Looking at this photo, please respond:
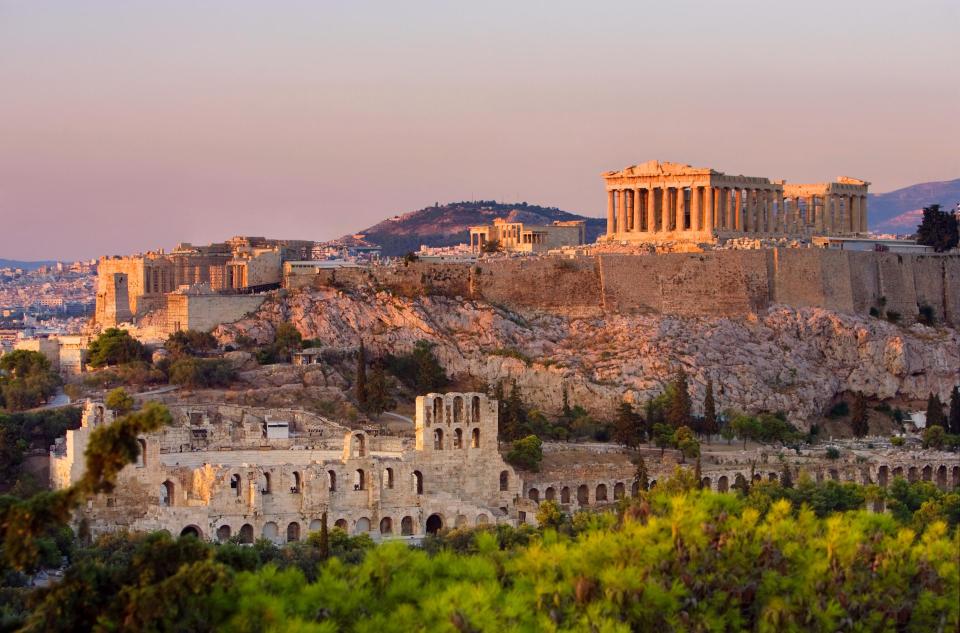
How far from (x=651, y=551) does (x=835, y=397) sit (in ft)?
130

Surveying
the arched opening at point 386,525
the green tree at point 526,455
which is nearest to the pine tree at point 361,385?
the green tree at point 526,455

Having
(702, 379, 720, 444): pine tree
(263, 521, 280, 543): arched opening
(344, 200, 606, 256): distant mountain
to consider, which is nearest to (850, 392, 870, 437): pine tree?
(702, 379, 720, 444): pine tree

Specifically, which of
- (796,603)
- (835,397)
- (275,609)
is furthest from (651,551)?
(835,397)

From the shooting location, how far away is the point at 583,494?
212ft

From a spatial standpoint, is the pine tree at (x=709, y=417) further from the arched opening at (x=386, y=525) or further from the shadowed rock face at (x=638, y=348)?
the arched opening at (x=386, y=525)

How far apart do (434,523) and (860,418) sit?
905 inches

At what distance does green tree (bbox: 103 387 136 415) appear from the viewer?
63.0 meters

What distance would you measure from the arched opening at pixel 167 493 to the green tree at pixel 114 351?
582 inches

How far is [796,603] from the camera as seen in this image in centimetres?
4106

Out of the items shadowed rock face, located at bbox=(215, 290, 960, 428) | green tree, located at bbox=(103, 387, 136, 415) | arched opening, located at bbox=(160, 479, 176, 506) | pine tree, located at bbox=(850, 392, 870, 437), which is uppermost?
shadowed rock face, located at bbox=(215, 290, 960, 428)

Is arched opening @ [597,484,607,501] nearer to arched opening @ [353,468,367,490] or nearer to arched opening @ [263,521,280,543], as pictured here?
arched opening @ [353,468,367,490]

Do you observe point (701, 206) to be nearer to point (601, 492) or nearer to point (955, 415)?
point (955, 415)

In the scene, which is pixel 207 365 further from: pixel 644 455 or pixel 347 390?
pixel 644 455

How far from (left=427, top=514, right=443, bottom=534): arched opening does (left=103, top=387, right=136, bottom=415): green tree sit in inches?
415
